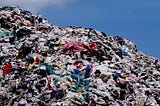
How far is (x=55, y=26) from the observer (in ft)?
60.6

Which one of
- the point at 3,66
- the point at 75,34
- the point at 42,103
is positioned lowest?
the point at 42,103

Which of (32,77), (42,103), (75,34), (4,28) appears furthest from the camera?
(4,28)

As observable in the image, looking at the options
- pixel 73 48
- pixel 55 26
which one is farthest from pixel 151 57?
pixel 73 48

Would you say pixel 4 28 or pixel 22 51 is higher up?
pixel 4 28

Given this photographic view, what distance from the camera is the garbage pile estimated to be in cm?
1292

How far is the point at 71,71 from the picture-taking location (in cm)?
1357

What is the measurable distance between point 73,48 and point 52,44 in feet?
2.60

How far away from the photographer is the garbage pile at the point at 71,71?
12.9 metres

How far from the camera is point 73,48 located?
1463 cm

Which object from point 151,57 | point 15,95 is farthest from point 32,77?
point 151,57

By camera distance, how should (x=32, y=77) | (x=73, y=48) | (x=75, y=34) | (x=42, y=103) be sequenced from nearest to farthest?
(x=42, y=103), (x=32, y=77), (x=73, y=48), (x=75, y=34)

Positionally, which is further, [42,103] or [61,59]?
[61,59]

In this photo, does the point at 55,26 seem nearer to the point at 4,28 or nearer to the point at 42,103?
the point at 4,28

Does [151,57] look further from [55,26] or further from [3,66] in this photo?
[3,66]
